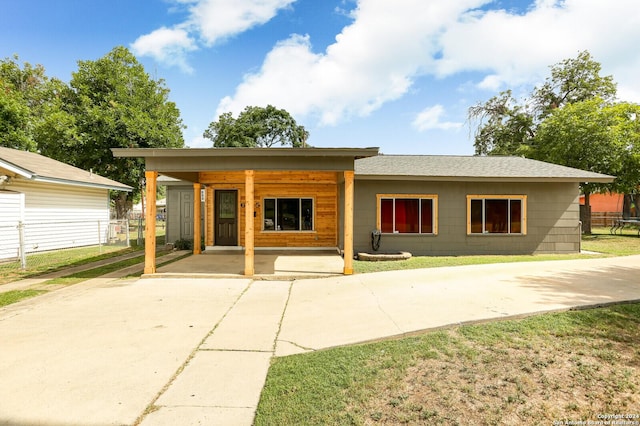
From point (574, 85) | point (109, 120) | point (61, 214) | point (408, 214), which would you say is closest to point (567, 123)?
point (574, 85)

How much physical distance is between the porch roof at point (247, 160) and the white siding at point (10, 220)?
6.25 metres

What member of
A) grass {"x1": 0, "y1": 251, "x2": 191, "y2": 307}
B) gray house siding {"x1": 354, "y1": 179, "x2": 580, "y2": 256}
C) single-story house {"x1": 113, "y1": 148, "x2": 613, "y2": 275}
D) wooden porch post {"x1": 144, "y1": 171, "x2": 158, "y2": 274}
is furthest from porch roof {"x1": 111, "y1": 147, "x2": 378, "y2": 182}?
gray house siding {"x1": 354, "y1": 179, "x2": 580, "y2": 256}

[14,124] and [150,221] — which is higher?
[14,124]

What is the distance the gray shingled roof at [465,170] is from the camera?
32.1 feet

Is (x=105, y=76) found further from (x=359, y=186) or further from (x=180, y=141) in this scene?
(x=359, y=186)

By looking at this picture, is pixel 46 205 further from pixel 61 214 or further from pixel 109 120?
pixel 109 120

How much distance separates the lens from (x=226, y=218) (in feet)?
38.1

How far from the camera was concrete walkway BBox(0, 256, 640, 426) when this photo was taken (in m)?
2.47

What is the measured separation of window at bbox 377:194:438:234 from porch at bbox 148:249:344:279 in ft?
6.76

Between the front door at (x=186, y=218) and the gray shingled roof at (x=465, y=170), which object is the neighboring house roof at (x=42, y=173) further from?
the gray shingled roof at (x=465, y=170)

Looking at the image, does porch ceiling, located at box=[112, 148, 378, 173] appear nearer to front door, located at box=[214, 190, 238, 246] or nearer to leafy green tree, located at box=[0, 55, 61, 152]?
front door, located at box=[214, 190, 238, 246]

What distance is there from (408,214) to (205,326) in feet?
25.3

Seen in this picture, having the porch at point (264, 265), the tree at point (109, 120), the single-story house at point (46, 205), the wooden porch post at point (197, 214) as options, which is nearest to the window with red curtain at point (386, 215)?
the porch at point (264, 265)

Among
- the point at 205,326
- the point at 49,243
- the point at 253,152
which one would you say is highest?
the point at 253,152
